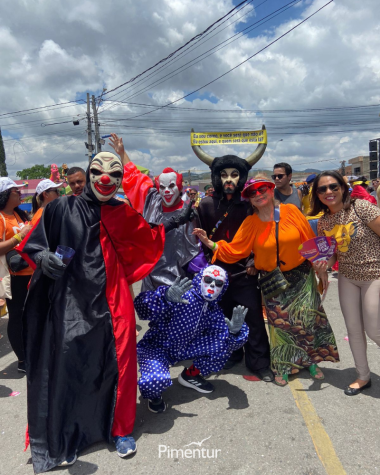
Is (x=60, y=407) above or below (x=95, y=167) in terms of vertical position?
below

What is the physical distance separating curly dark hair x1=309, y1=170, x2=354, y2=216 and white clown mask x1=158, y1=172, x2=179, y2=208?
121 centimetres

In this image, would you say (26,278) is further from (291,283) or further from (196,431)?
(291,283)

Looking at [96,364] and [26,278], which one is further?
[26,278]

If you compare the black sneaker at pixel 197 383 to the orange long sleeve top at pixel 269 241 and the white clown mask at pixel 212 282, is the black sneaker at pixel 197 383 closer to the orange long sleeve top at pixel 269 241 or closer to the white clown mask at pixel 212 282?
the white clown mask at pixel 212 282

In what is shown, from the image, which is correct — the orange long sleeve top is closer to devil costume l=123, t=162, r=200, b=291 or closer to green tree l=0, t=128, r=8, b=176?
devil costume l=123, t=162, r=200, b=291

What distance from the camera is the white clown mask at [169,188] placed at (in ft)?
10.8

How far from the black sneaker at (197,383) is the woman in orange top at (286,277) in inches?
24.0

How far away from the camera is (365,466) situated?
84.0 inches

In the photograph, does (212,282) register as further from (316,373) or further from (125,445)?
(316,373)

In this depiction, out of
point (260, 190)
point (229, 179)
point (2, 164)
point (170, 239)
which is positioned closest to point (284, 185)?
point (229, 179)

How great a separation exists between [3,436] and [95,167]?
6.74ft

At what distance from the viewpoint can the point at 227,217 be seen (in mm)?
3371

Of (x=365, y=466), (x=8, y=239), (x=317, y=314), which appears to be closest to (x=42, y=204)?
(x=8, y=239)

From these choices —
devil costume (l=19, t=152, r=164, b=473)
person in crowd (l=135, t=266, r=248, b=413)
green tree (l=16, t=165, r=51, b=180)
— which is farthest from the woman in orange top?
A: green tree (l=16, t=165, r=51, b=180)
